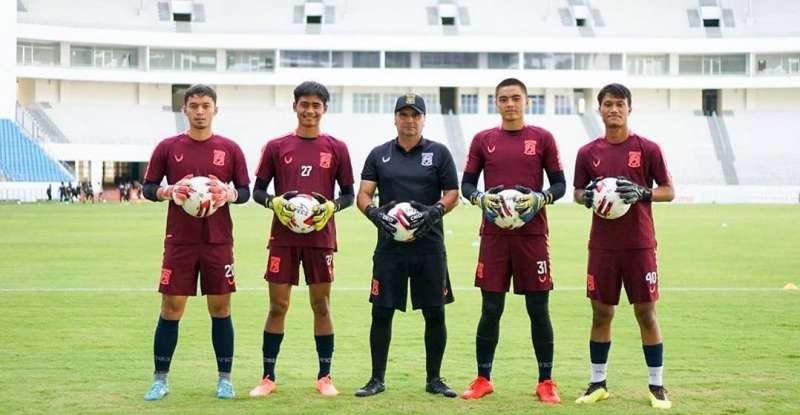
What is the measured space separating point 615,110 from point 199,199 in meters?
3.44

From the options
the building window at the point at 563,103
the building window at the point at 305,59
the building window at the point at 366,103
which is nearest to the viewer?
the building window at the point at 305,59

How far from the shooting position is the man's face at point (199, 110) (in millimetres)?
9242

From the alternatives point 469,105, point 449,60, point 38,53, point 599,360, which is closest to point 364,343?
point 599,360

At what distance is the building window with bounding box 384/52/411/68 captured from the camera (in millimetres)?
81875

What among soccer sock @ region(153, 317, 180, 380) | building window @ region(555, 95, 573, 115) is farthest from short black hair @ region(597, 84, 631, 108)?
building window @ region(555, 95, 573, 115)

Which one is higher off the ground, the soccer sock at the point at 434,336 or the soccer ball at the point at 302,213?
the soccer ball at the point at 302,213

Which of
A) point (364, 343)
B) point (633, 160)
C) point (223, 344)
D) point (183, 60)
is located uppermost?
point (183, 60)

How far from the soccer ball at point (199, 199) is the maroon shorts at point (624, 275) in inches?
125

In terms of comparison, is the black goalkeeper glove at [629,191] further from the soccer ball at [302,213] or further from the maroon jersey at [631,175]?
the soccer ball at [302,213]

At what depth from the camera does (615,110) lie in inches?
360

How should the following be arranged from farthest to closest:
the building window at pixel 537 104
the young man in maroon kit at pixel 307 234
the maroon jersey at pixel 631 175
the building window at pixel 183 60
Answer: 1. the building window at pixel 537 104
2. the building window at pixel 183 60
3. the young man in maroon kit at pixel 307 234
4. the maroon jersey at pixel 631 175

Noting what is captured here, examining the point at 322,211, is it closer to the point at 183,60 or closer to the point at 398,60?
the point at 398,60

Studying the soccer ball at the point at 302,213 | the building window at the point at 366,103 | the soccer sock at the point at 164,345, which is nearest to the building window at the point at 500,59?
the building window at the point at 366,103

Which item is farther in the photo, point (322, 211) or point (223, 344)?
point (223, 344)
